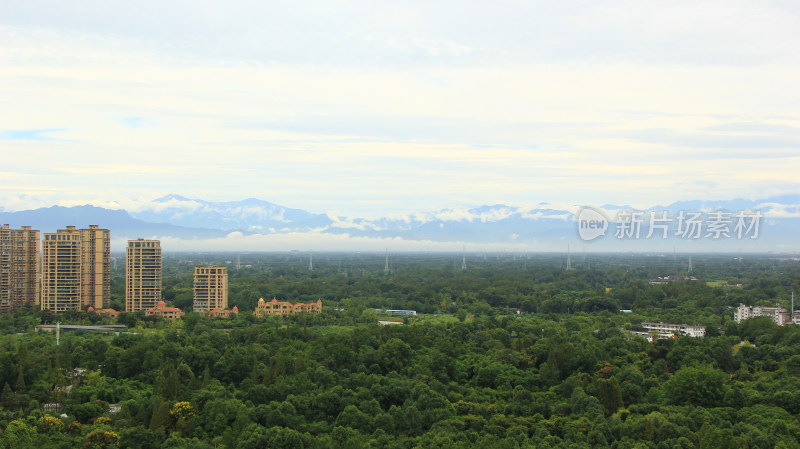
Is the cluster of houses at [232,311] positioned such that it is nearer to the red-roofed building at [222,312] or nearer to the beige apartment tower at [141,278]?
the red-roofed building at [222,312]

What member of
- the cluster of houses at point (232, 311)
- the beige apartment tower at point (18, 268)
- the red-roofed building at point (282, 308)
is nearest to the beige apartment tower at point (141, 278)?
the cluster of houses at point (232, 311)

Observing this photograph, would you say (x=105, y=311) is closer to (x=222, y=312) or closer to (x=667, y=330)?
(x=222, y=312)

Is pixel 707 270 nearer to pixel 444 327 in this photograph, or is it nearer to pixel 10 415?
pixel 444 327

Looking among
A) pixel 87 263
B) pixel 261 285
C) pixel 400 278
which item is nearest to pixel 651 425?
pixel 87 263

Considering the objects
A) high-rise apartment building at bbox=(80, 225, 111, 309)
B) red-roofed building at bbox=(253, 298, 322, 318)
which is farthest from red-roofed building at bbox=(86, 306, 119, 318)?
red-roofed building at bbox=(253, 298, 322, 318)

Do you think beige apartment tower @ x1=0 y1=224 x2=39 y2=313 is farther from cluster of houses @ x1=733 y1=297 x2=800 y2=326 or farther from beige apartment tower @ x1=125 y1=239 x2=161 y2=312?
cluster of houses @ x1=733 y1=297 x2=800 y2=326

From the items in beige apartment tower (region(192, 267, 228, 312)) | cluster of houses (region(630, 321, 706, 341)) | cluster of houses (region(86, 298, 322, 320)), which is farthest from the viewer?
beige apartment tower (region(192, 267, 228, 312))
